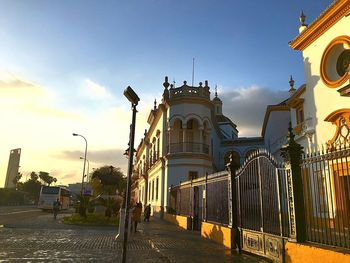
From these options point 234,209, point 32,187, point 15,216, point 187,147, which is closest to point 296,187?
point 234,209

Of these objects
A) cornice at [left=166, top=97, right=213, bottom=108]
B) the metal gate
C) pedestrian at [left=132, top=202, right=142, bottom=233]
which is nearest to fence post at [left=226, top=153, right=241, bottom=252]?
the metal gate

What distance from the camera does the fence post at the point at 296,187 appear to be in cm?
739

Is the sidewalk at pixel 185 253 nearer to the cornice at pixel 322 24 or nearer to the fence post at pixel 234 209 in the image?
the fence post at pixel 234 209

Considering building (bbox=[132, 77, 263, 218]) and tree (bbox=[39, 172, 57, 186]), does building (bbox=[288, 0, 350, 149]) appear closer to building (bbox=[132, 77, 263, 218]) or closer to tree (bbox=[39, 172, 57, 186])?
building (bbox=[132, 77, 263, 218])

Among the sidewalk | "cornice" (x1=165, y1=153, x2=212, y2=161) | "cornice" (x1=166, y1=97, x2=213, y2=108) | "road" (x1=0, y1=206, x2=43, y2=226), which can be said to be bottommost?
the sidewalk

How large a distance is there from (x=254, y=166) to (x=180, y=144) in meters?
18.1

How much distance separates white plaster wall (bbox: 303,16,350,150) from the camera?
605 inches

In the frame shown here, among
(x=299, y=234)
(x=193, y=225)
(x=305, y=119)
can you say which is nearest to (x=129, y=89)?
(x=299, y=234)

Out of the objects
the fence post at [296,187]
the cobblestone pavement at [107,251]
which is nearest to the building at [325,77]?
the fence post at [296,187]

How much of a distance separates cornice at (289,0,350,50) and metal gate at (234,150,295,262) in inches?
388

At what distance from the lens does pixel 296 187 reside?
7.71 metres

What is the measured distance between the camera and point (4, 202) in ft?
264

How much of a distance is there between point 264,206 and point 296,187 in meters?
1.92

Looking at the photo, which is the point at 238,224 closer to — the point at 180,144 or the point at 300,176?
the point at 300,176
